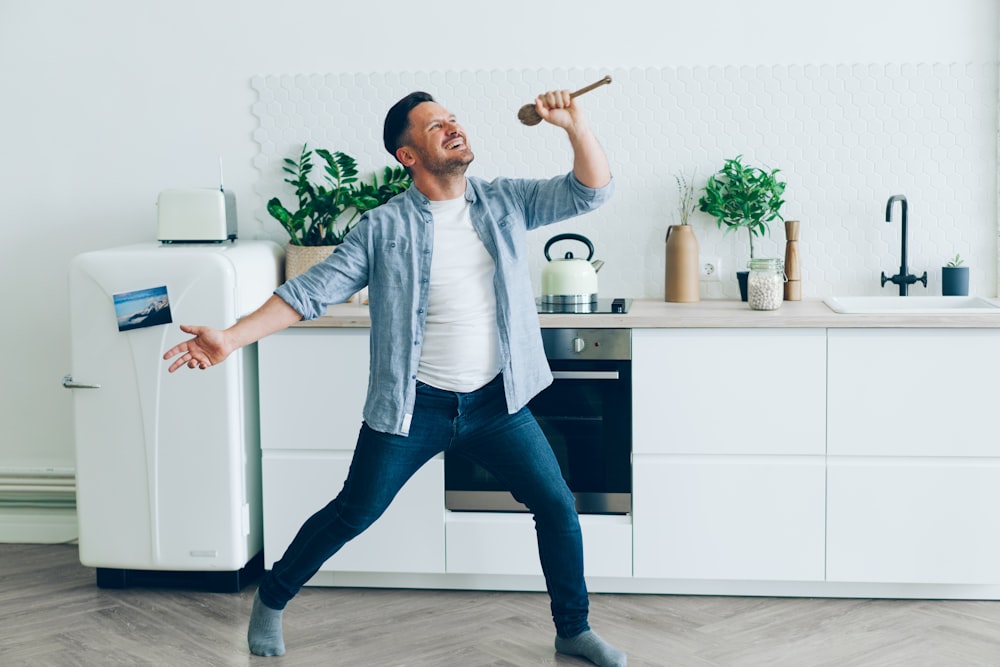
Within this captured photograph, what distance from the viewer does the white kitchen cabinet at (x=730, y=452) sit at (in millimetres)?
3182

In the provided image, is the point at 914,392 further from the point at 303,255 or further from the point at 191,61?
the point at 191,61

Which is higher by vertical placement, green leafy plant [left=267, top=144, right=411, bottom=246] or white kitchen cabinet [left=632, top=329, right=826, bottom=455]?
green leafy plant [left=267, top=144, right=411, bottom=246]

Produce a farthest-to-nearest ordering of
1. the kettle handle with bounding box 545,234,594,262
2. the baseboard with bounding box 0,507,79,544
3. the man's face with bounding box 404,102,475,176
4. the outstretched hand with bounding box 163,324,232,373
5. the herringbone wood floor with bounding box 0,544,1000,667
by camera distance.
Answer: the baseboard with bounding box 0,507,79,544
the kettle handle with bounding box 545,234,594,262
the herringbone wood floor with bounding box 0,544,1000,667
the man's face with bounding box 404,102,475,176
the outstretched hand with bounding box 163,324,232,373

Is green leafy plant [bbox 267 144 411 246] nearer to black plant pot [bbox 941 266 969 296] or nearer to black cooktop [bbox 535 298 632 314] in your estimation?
black cooktop [bbox 535 298 632 314]

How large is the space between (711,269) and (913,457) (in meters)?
0.91

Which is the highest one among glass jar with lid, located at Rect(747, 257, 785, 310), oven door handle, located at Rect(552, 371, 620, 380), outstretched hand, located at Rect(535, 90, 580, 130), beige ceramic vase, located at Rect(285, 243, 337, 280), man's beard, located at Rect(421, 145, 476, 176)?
outstretched hand, located at Rect(535, 90, 580, 130)

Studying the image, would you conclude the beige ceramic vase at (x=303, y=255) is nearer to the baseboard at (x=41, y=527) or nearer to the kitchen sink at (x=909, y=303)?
the baseboard at (x=41, y=527)

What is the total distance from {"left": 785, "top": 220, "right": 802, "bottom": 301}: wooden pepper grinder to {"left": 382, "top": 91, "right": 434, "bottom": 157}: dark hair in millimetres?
1422

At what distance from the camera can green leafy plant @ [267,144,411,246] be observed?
3.63 metres

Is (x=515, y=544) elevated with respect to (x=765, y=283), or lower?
lower

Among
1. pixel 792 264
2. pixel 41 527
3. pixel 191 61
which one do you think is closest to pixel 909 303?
pixel 792 264

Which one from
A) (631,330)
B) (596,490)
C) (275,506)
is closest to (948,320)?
(631,330)

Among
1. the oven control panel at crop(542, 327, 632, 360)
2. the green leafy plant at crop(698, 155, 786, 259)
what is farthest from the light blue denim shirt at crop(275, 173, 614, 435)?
the green leafy plant at crop(698, 155, 786, 259)

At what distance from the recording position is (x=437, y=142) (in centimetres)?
261
